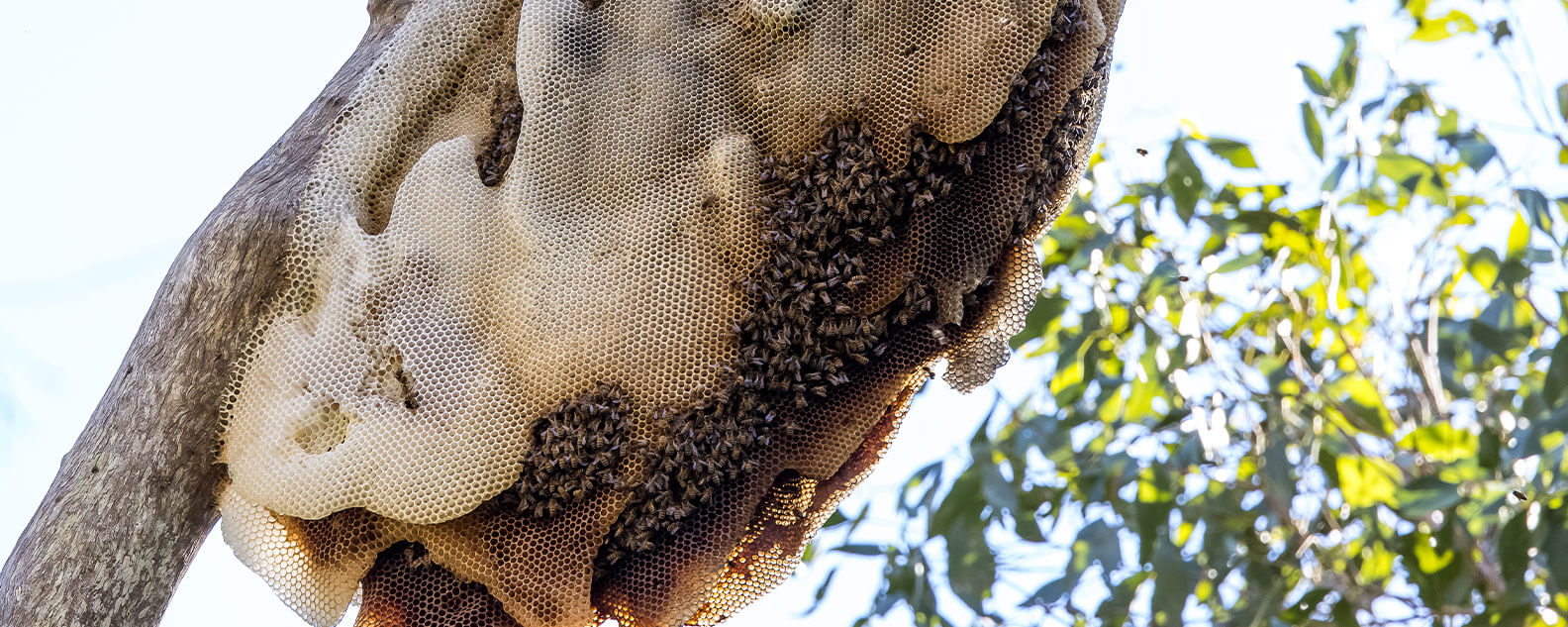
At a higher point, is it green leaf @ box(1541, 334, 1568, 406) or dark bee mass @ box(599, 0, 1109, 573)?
dark bee mass @ box(599, 0, 1109, 573)

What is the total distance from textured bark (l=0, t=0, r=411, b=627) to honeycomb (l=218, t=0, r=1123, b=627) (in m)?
0.04

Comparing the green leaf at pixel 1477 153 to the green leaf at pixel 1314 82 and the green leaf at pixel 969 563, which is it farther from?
the green leaf at pixel 969 563

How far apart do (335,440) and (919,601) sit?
105 inches

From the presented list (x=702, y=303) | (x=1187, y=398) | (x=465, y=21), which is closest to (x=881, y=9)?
(x=702, y=303)

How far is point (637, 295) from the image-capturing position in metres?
1.69

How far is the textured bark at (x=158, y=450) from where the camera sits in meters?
1.48

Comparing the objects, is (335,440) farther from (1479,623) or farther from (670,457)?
(1479,623)

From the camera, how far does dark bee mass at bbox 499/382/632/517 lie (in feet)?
5.39

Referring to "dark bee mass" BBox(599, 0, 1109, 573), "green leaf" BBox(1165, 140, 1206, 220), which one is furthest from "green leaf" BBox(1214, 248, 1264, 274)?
"dark bee mass" BBox(599, 0, 1109, 573)

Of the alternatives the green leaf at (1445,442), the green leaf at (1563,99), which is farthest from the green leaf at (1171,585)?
the green leaf at (1563,99)

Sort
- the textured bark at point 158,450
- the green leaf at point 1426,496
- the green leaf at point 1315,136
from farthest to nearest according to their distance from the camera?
the green leaf at point 1315,136 → the green leaf at point 1426,496 → the textured bark at point 158,450

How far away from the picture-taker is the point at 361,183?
1807 mm

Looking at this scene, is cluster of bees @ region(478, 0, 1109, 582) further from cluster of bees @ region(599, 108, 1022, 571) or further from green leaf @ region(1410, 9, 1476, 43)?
green leaf @ region(1410, 9, 1476, 43)

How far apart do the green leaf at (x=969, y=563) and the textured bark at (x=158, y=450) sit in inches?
103
